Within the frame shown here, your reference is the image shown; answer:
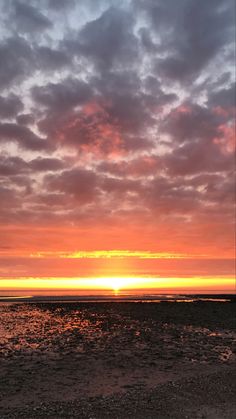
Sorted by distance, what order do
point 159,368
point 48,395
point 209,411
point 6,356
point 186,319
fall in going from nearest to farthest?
point 209,411, point 48,395, point 159,368, point 6,356, point 186,319

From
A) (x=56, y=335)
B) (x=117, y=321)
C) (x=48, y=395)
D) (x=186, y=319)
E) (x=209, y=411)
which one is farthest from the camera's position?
(x=186, y=319)

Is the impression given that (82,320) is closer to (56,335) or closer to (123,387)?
(56,335)

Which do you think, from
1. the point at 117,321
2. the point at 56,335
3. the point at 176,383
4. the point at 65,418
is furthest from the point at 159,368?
the point at 117,321

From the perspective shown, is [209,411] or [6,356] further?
[6,356]

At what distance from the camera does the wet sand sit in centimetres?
1437

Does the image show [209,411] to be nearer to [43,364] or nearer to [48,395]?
[48,395]

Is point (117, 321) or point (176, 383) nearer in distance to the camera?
point (176, 383)

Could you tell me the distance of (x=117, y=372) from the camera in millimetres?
19734

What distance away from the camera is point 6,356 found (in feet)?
74.6

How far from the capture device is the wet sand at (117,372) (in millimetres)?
14370

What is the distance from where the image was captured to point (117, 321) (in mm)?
40000

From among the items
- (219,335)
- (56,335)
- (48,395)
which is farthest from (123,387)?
(219,335)

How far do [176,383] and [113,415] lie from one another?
5001 millimetres

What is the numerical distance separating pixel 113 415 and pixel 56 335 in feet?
58.0
